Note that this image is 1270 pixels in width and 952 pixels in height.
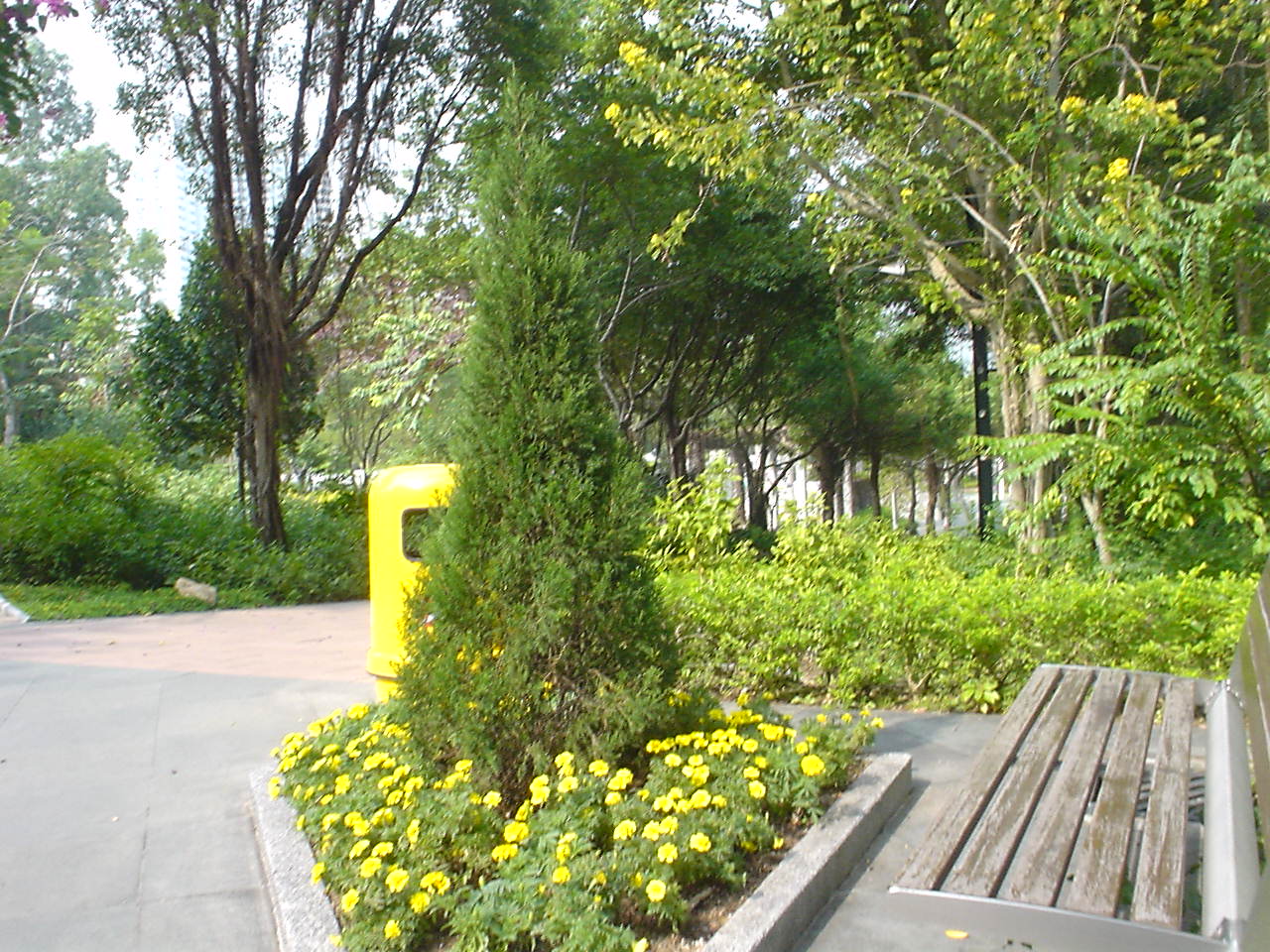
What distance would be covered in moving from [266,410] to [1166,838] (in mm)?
14690

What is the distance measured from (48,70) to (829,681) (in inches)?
1824

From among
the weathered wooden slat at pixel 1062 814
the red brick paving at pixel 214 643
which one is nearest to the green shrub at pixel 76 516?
the red brick paving at pixel 214 643

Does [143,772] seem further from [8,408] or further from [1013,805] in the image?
[8,408]

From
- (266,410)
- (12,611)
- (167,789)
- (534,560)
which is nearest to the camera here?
(534,560)

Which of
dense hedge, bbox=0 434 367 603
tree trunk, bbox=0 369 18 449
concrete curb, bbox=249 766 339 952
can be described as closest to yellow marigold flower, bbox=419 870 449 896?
concrete curb, bbox=249 766 339 952

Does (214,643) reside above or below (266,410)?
below

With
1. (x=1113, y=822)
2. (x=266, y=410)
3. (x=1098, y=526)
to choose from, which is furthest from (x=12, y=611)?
(x=1113, y=822)

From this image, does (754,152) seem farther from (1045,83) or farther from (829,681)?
(829,681)

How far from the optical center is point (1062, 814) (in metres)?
2.82

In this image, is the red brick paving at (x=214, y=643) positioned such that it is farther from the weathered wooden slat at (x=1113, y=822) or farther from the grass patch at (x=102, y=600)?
the weathered wooden slat at (x=1113, y=822)

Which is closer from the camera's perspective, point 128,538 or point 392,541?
point 392,541

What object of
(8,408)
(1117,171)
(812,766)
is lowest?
(812,766)

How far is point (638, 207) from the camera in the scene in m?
17.4

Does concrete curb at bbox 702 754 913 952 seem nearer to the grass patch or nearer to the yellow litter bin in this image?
the yellow litter bin
